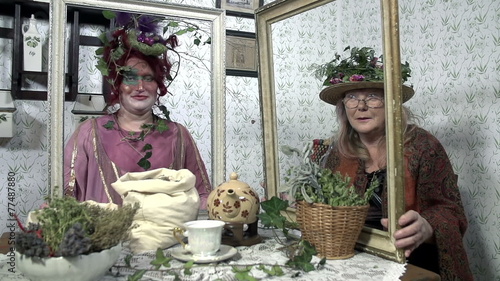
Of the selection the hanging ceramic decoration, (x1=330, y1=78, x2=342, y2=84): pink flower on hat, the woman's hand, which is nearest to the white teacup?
the woman's hand

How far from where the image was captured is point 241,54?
198 cm

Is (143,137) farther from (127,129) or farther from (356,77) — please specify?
(356,77)

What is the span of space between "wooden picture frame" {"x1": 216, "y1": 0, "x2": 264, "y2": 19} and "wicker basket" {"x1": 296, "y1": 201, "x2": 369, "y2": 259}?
1368mm

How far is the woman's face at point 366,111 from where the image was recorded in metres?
0.98

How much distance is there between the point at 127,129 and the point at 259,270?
663 mm

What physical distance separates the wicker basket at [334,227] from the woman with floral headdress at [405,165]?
85 mm

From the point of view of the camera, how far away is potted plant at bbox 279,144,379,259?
91 cm

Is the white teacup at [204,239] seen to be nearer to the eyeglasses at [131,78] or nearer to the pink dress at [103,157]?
the pink dress at [103,157]

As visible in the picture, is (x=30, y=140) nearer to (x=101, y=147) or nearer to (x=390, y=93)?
(x=101, y=147)

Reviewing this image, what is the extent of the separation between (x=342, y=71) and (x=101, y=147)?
2.36 feet

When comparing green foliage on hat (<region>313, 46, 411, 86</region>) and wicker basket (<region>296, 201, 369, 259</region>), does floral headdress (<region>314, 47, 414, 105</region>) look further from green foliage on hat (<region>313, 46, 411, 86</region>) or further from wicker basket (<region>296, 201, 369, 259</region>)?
wicker basket (<region>296, 201, 369, 259</region>)

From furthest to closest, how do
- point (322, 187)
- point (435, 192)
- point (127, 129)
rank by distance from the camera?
point (127, 129) < point (435, 192) < point (322, 187)

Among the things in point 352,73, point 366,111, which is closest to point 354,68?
point 352,73

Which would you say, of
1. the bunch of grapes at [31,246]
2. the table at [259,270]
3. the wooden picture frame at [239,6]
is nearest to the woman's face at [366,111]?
the table at [259,270]
